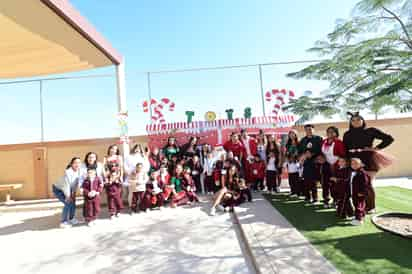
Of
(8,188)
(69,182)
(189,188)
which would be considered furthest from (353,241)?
(8,188)

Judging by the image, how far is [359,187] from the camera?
12.7ft

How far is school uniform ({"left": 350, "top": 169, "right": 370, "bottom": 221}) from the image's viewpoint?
12.5 feet

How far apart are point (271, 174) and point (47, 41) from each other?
207 inches

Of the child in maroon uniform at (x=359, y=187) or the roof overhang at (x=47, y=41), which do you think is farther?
the child in maroon uniform at (x=359, y=187)

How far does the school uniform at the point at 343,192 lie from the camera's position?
4.00m

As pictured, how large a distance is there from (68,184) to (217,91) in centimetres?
471

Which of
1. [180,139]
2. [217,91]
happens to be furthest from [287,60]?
[180,139]

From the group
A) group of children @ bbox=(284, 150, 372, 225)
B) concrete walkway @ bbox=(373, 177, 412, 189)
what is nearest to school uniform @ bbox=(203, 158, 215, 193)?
group of children @ bbox=(284, 150, 372, 225)

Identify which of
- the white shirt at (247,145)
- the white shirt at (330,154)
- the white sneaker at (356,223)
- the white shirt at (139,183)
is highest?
the white shirt at (247,145)

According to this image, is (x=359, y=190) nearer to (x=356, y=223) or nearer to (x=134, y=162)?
(x=356, y=223)

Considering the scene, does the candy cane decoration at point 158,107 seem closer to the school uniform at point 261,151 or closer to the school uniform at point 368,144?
the school uniform at point 261,151

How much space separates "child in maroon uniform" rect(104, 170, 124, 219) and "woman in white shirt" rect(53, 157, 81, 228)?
0.58m

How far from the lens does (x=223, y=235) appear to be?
388 cm

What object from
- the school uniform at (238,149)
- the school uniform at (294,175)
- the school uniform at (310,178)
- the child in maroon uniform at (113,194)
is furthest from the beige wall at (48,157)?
the school uniform at (310,178)
